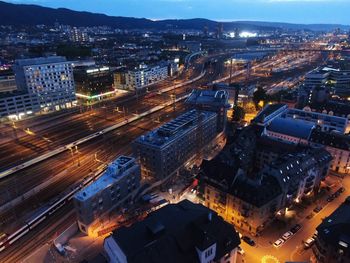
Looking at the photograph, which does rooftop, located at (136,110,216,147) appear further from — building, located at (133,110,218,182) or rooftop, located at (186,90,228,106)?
rooftop, located at (186,90,228,106)

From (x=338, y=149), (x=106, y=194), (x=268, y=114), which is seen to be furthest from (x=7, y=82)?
(x=338, y=149)

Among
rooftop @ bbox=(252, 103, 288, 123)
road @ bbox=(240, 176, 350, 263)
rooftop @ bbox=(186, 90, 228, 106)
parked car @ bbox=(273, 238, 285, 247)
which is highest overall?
rooftop @ bbox=(186, 90, 228, 106)

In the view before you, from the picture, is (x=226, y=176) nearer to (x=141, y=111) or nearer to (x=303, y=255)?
(x=303, y=255)

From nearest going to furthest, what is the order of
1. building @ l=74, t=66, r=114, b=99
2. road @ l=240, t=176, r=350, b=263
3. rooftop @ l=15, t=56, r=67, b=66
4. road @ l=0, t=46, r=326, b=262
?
road @ l=240, t=176, r=350, b=263 → road @ l=0, t=46, r=326, b=262 → rooftop @ l=15, t=56, r=67, b=66 → building @ l=74, t=66, r=114, b=99

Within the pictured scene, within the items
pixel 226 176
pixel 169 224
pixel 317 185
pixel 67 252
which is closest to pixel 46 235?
pixel 67 252

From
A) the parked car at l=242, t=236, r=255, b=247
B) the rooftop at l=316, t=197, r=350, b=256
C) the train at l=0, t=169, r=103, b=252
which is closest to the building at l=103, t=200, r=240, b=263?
the parked car at l=242, t=236, r=255, b=247
